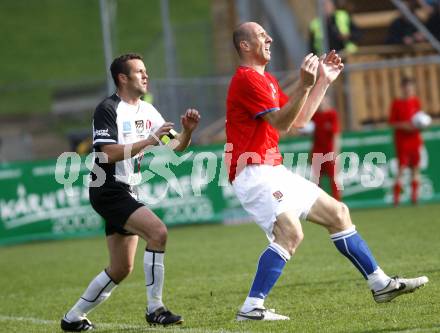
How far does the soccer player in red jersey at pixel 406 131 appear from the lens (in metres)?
18.2

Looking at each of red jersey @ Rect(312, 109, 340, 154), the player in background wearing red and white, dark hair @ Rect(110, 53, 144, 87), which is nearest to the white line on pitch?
dark hair @ Rect(110, 53, 144, 87)

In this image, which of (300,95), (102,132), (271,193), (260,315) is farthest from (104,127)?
(260,315)

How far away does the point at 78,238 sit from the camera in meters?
18.0

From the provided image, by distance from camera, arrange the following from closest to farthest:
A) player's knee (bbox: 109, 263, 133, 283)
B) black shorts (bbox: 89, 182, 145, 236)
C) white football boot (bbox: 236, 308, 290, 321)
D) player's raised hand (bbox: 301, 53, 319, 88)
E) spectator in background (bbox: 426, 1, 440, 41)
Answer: player's raised hand (bbox: 301, 53, 319, 88)
white football boot (bbox: 236, 308, 290, 321)
black shorts (bbox: 89, 182, 145, 236)
player's knee (bbox: 109, 263, 133, 283)
spectator in background (bbox: 426, 1, 440, 41)

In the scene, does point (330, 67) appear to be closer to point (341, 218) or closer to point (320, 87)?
point (320, 87)

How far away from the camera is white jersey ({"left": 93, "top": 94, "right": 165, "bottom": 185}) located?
24.9 feet

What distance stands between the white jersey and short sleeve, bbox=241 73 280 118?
91 centimetres

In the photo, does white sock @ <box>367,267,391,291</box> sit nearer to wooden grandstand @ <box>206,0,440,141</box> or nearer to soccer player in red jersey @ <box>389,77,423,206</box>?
soccer player in red jersey @ <box>389,77,423,206</box>

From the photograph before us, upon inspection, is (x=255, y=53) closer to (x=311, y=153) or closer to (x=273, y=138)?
(x=273, y=138)

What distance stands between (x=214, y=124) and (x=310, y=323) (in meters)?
13.2

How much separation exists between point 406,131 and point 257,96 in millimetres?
11320

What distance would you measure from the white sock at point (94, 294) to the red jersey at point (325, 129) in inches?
413

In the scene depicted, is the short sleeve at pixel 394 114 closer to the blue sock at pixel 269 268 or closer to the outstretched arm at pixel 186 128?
the outstretched arm at pixel 186 128

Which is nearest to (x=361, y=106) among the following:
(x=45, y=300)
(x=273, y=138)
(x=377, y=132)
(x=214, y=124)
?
(x=377, y=132)
